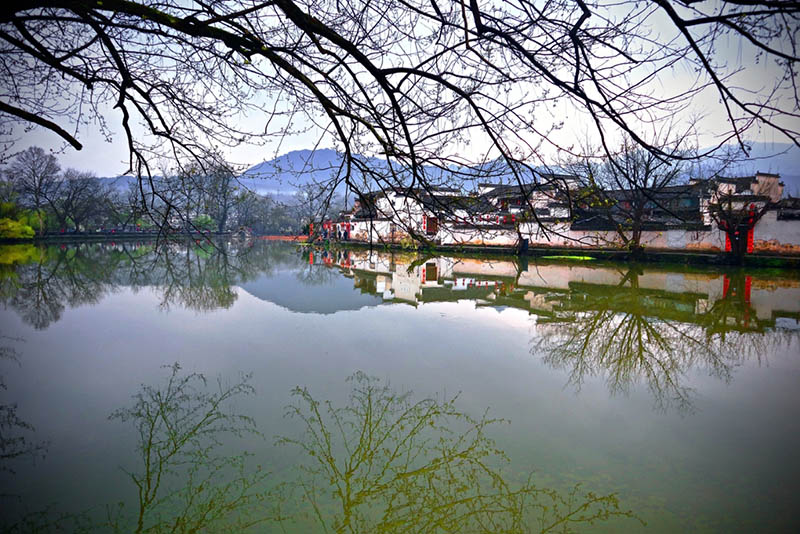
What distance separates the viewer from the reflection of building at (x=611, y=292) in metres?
7.59

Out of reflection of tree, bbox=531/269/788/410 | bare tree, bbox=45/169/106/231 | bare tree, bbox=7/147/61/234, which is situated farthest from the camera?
bare tree, bbox=45/169/106/231

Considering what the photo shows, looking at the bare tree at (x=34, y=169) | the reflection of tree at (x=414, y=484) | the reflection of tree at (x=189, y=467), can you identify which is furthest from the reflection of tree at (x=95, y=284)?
the bare tree at (x=34, y=169)

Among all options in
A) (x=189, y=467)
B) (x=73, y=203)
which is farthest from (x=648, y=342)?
(x=73, y=203)

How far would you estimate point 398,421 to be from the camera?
3.35 m

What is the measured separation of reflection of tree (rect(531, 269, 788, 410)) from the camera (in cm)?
453

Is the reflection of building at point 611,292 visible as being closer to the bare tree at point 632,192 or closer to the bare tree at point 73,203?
the bare tree at point 632,192

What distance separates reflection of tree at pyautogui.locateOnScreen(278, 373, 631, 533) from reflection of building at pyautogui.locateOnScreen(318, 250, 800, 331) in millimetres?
2456

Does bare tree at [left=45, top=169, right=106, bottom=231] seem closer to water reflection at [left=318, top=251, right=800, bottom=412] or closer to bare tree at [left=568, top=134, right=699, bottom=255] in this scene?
water reflection at [left=318, top=251, right=800, bottom=412]

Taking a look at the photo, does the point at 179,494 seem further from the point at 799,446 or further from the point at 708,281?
the point at 708,281

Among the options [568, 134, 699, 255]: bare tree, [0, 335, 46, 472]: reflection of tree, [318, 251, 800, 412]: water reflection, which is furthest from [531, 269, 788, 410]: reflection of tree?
[0, 335, 46, 472]: reflection of tree

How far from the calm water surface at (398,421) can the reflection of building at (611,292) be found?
0.84 ft

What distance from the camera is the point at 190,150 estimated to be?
3260mm

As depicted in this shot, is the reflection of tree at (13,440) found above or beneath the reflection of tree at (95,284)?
beneath

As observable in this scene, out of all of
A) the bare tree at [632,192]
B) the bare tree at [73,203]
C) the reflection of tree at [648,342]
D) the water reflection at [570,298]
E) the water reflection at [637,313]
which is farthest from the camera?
the bare tree at [73,203]
